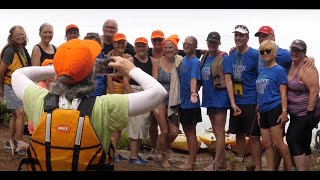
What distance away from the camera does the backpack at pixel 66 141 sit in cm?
299

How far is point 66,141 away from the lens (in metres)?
3.00

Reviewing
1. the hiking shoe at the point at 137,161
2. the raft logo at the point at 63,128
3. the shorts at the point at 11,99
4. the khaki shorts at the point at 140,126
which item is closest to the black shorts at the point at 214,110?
the khaki shorts at the point at 140,126

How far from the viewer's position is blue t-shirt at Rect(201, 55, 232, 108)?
704cm

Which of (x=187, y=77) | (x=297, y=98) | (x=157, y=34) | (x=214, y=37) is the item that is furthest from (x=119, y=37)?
(x=297, y=98)

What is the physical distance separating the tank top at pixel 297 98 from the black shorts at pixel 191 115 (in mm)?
1604

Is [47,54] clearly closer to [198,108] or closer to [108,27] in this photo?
[108,27]

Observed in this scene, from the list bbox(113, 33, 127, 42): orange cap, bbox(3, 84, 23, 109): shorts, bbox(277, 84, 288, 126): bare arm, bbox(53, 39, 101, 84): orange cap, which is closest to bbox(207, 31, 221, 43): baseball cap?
bbox(113, 33, 127, 42): orange cap

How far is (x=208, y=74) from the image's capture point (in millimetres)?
7191

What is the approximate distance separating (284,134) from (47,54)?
3.70 metres

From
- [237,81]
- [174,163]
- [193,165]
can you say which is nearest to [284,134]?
[237,81]

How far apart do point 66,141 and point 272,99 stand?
3.73 metres

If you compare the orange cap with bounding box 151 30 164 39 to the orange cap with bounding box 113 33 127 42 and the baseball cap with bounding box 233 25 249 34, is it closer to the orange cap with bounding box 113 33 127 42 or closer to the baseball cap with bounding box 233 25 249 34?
the orange cap with bounding box 113 33 127 42

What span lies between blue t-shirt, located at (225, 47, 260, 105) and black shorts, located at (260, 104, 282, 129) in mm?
670

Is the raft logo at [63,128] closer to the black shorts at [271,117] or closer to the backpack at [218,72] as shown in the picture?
the black shorts at [271,117]
